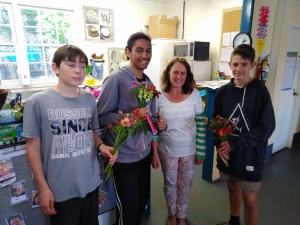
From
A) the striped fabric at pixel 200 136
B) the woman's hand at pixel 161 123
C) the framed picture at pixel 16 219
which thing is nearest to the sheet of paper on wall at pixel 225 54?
the striped fabric at pixel 200 136

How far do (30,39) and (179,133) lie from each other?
Result: 3.73m

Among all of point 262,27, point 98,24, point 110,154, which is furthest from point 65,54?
point 98,24

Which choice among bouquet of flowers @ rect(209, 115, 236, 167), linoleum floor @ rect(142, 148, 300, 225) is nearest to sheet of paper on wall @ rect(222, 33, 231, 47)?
linoleum floor @ rect(142, 148, 300, 225)

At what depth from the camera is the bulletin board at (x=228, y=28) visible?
12.4 feet

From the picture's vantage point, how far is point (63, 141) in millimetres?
1044

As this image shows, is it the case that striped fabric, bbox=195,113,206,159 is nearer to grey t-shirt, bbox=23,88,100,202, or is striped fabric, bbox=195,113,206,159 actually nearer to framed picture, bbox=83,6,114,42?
grey t-shirt, bbox=23,88,100,202

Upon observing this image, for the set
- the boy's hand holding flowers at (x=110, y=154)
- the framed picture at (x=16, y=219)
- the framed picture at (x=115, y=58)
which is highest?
the framed picture at (x=115, y=58)

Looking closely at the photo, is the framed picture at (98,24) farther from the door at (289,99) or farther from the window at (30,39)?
the door at (289,99)

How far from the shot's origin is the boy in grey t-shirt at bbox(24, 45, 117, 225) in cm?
99

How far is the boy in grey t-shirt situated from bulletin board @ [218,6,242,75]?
3557 mm

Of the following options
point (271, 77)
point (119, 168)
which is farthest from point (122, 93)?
point (271, 77)

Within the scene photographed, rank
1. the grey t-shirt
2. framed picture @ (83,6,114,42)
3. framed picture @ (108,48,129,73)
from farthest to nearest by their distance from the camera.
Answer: framed picture @ (108,48,129,73), framed picture @ (83,6,114,42), the grey t-shirt

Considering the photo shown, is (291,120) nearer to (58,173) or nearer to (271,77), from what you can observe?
(271,77)

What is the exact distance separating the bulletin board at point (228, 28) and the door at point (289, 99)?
111 centimetres
